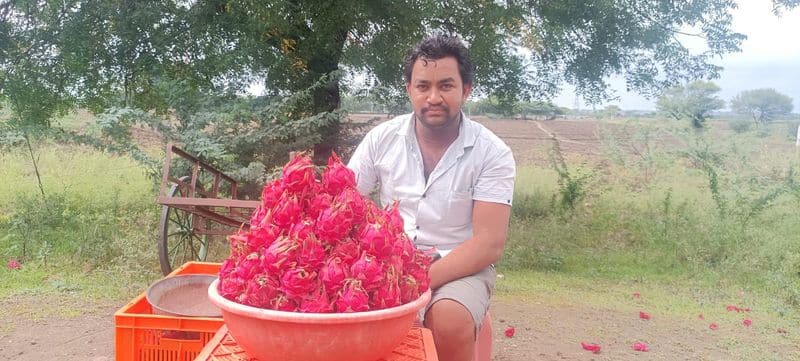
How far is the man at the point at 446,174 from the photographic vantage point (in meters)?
2.42

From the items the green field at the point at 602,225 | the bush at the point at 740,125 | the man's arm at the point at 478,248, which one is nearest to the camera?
the man's arm at the point at 478,248

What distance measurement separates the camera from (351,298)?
1.59 meters

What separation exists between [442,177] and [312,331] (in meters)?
1.16

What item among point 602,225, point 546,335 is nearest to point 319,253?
point 546,335

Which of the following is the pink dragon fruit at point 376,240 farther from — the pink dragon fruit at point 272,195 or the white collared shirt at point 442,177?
the white collared shirt at point 442,177

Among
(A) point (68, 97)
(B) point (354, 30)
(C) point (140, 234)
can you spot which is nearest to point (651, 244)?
(B) point (354, 30)

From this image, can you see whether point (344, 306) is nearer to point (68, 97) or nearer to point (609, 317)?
point (609, 317)

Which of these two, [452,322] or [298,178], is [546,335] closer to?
[452,322]

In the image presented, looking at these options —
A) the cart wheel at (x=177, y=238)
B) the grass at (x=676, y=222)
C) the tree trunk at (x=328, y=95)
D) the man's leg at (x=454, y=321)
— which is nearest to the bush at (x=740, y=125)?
the grass at (x=676, y=222)

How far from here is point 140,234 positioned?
6895 millimetres

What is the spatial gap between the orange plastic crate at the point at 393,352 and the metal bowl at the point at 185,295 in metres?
0.95

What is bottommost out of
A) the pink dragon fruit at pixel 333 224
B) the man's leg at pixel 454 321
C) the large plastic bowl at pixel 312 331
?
the man's leg at pixel 454 321

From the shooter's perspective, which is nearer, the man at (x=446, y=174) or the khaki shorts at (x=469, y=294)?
the khaki shorts at (x=469, y=294)

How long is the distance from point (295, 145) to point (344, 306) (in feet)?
16.2
